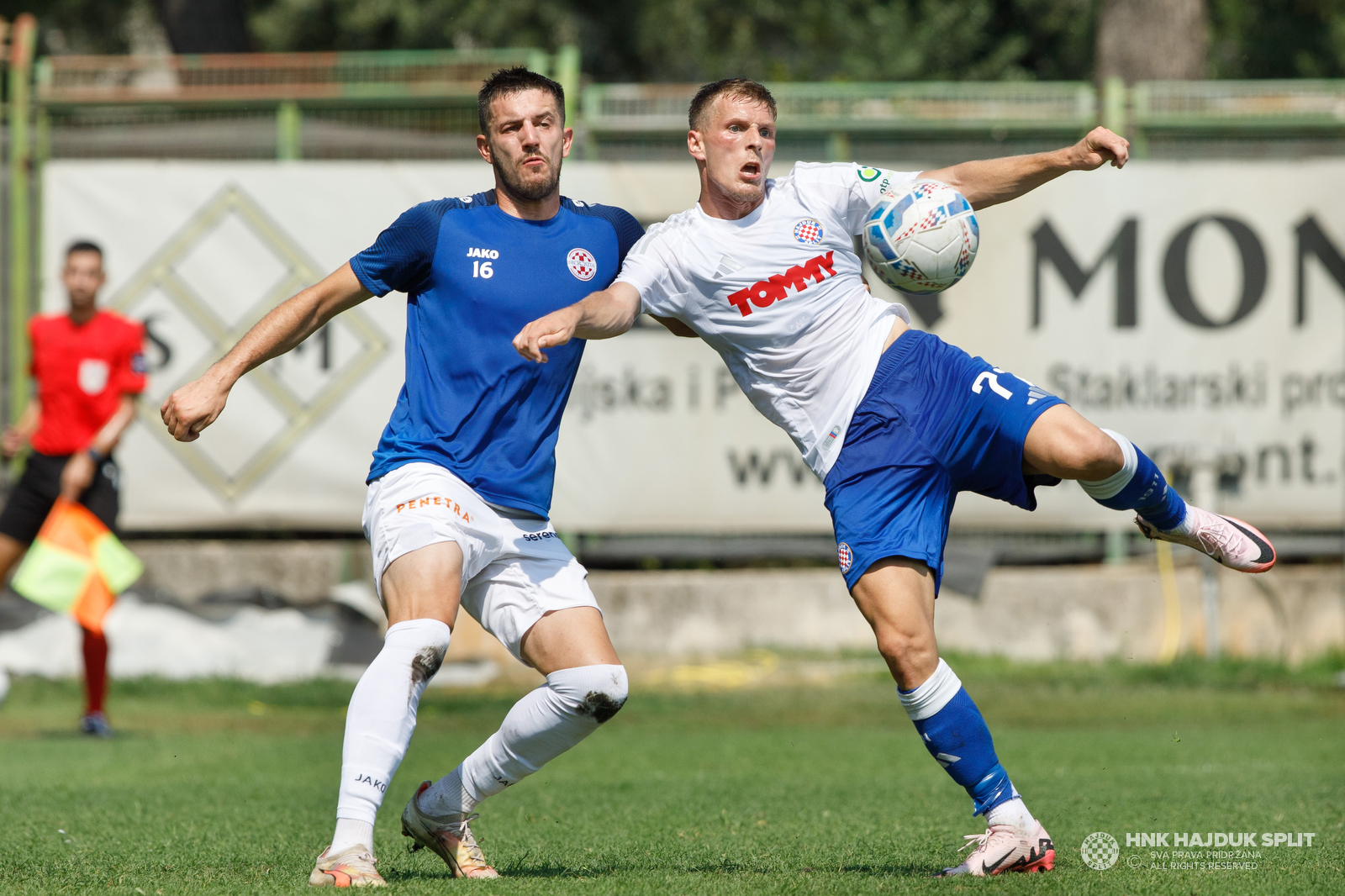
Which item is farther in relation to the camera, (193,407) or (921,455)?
(921,455)

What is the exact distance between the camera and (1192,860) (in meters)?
4.99

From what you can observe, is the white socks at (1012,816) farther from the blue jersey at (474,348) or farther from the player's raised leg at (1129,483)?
the blue jersey at (474,348)

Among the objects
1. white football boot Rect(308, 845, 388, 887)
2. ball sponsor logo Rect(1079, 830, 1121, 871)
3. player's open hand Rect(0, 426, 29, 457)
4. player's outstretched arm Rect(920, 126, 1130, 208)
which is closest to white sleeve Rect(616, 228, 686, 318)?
player's outstretched arm Rect(920, 126, 1130, 208)

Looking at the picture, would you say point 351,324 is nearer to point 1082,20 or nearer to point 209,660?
point 209,660

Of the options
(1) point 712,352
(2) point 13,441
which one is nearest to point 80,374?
(2) point 13,441

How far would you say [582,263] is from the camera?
5.07m

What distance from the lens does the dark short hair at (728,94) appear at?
16.9ft

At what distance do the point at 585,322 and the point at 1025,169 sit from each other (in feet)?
5.38

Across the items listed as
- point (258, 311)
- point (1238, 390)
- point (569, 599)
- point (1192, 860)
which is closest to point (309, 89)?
point (258, 311)

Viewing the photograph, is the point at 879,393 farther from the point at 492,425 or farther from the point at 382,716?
the point at 382,716

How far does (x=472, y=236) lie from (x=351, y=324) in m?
8.10

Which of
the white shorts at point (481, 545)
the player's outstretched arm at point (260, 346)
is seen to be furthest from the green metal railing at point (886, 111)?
the white shorts at point (481, 545)

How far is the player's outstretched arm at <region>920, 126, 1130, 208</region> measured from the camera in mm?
4918

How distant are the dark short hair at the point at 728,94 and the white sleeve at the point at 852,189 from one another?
284 millimetres
